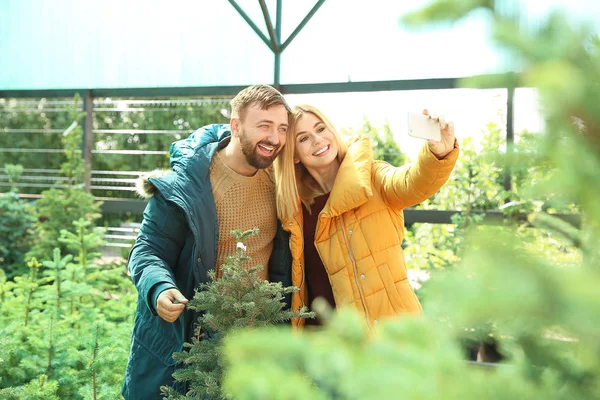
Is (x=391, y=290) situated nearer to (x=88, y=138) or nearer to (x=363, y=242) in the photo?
(x=363, y=242)

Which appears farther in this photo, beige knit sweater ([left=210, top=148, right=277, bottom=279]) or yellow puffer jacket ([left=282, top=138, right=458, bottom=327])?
beige knit sweater ([left=210, top=148, right=277, bottom=279])

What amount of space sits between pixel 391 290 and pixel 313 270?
0.99ft

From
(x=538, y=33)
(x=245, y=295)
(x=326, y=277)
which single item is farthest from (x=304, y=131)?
(x=538, y=33)

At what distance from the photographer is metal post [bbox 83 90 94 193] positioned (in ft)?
21.1

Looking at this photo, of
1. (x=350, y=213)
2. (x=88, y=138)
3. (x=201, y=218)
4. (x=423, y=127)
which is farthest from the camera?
(x=88, y=138)

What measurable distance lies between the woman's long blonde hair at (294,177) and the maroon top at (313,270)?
0.07m

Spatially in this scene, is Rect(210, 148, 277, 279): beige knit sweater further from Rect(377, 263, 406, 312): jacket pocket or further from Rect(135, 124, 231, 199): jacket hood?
Rect(377, 263, 406, 312): jacket pocket

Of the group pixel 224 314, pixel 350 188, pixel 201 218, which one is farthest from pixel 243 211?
pixel 224 314

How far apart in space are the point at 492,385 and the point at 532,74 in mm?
204

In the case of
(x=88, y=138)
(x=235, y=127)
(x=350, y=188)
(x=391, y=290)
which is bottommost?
(x=391, y=290)

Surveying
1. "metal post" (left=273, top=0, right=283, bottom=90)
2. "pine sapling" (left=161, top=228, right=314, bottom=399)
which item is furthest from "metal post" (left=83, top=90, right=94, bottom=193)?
"pine sapling" (left=161, top=228, right=314, bottom=399)

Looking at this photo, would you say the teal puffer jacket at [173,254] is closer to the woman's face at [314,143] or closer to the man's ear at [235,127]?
the man's ear at [235,127]

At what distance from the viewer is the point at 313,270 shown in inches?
94.3

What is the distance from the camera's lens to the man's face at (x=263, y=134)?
2338mm
